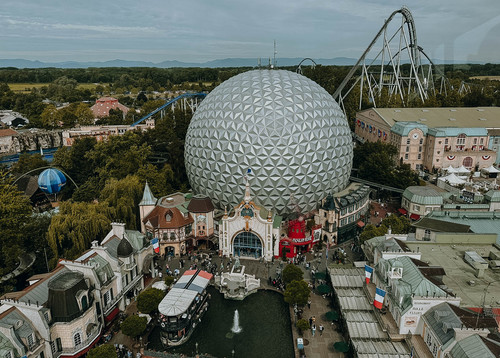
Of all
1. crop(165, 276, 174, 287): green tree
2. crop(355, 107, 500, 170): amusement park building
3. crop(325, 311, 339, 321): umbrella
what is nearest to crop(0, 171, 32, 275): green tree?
crop(165, 276, 174, 287): green tree

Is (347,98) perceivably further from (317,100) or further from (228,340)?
(228,340)

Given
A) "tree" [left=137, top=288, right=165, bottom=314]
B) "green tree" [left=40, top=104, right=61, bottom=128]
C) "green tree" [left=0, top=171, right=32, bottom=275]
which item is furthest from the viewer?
"green tree" [left=40, top=104, right=61, bottom=128]

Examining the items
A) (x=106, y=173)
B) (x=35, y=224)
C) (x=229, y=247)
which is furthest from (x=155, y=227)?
(x=106, y=173)

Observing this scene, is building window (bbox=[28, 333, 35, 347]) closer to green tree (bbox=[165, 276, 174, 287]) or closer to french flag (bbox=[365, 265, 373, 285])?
green tree (bbox=[165, 276, 174, 287])

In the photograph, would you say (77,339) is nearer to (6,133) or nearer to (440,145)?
(440,145)

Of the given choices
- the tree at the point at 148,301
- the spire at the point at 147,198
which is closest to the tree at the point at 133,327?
the tree at the point at 148,301
